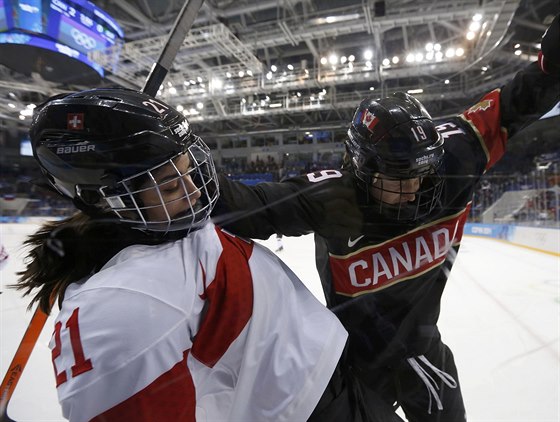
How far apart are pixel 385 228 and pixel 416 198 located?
0.10 metres

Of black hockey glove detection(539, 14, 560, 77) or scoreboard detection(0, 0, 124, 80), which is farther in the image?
scoreboard detection(0, 0, 124, 80)

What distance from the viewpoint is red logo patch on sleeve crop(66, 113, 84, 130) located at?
0.50 m

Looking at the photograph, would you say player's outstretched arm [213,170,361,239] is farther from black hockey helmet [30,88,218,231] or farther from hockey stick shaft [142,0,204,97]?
hockey stick shaft [142,0,204,97]

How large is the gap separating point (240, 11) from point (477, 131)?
11.5ft

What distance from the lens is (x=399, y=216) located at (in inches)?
29.8

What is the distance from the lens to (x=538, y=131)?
125cm

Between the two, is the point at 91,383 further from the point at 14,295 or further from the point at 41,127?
the point at 14,295

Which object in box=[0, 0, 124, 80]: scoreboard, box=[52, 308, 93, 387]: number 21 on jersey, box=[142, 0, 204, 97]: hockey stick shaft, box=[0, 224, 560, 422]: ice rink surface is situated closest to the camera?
box=[52, 308, 93, 387]: number 21 on jersey

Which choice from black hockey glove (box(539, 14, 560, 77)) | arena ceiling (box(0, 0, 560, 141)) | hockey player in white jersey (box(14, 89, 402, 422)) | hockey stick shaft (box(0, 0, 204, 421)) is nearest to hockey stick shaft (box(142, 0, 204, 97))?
hockey stick shaft (box(0, 0, 204, 421))

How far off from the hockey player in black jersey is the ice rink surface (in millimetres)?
116

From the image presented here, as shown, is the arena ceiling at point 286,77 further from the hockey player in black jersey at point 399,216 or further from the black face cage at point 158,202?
the black face cage at point 158,202

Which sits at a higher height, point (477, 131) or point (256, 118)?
point (256, 118)

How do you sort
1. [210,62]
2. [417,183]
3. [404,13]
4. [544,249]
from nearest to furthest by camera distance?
[417,183] → [210,62] → [544,249] → [404,13]

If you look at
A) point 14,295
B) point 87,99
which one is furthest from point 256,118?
point 14,295
